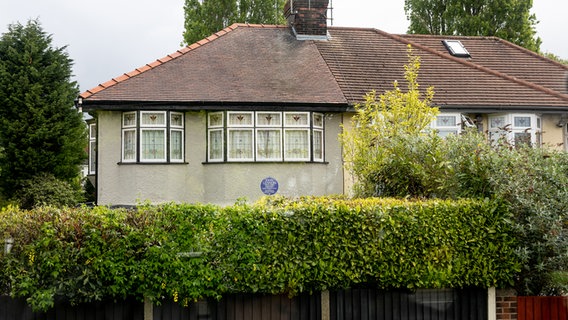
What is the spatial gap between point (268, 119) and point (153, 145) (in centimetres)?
356

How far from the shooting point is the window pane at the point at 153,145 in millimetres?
20203

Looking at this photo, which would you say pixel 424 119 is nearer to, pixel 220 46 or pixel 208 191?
pixel 208 191

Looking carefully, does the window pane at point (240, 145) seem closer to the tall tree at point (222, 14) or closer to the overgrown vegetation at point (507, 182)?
the overgrown vegetation at point (507, 182)

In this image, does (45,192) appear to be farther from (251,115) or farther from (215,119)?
(251,115)

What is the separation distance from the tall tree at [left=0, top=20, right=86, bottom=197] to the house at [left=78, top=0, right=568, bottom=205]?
280 inches

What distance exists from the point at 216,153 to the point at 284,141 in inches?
83.1

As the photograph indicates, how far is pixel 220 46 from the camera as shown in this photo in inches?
935

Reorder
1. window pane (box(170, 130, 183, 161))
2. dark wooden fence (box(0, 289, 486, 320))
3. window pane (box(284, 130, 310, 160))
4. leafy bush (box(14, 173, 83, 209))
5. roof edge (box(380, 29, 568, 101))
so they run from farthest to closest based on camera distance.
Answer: leafy bush (box(14, 173, 83, 209)) → roof edge (box(380, 29, 568, 101)) → window pane (box(284, 130, 310, 160)) → window pane (box(170, 130, 183, 161)) → dark wooden fence (box(0, 289, 486, 320))

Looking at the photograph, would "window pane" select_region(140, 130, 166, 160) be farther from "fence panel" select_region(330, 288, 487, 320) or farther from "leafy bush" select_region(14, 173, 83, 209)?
"fence panel" select_region(330, 288, 487, 320)

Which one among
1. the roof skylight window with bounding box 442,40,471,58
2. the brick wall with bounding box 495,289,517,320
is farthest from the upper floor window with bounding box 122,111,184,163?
the roof skylight window with bounding box 442,40,471,58

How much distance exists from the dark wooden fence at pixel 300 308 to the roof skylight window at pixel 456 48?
60.3 ft

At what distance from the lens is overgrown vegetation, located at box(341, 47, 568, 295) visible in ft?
33.0

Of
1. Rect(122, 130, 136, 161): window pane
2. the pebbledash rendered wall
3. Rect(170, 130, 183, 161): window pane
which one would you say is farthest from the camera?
Rect(170, 130, 183, 161): window pane

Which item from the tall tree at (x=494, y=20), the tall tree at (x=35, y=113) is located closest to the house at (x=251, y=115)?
the tall tree at (x=35, y=113)
